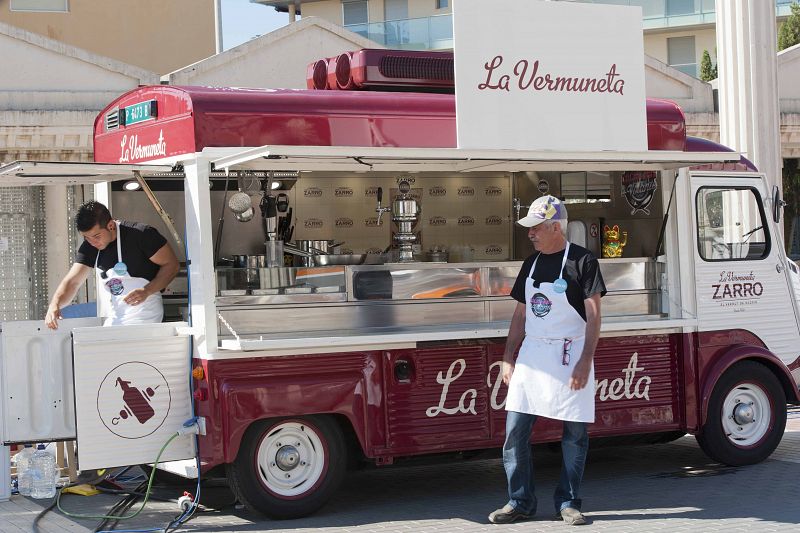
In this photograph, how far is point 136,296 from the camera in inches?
303

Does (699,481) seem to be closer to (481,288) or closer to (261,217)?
(481,288)

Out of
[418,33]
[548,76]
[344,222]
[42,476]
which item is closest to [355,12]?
[418,33]

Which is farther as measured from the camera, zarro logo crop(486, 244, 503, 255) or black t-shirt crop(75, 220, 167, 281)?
zarro logo crop(486, 244, 503, 255)

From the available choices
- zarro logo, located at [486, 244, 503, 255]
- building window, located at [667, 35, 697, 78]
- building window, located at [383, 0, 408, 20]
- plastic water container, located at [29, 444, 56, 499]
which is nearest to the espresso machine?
zarro logo, located at [486, 244, 503, 255]

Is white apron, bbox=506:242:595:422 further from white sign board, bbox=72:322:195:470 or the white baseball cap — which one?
white sign board, bbox=72:322:195:470

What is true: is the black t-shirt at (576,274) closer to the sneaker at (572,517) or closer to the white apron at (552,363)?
the white apron at (552,363)

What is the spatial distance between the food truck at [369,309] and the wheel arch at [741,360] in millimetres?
14

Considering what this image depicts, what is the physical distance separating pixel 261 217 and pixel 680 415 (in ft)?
11.7

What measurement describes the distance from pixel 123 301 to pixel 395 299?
1752mm

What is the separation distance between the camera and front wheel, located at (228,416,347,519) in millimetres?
7207

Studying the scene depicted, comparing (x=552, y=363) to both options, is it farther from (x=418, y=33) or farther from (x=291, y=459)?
(x=418, y=33)

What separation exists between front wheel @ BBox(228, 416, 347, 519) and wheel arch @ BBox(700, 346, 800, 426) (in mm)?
2714

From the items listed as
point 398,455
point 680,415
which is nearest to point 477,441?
point 398,455

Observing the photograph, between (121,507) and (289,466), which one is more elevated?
(289,466)
